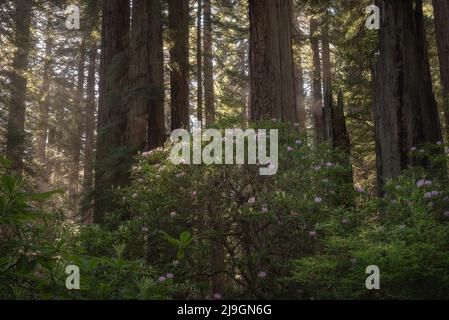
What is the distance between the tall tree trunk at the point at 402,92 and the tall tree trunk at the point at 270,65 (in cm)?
136

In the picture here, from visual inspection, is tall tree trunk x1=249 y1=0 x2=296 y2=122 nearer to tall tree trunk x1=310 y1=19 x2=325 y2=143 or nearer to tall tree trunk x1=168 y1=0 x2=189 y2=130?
tall tree trunk x1=168 y1=0 x2=189 y2=130

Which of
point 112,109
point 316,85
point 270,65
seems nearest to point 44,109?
point 316,85

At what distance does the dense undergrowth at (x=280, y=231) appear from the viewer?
4461mm

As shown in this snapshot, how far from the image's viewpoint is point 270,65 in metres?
7.98

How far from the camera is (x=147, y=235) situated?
6262 mm

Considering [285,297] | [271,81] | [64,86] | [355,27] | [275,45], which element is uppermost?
[64,86]

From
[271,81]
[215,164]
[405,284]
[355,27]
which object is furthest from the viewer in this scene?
[355,27]

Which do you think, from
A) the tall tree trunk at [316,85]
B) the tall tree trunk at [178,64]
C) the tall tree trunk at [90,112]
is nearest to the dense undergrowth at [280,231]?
the tall tree trunk at [178,64]

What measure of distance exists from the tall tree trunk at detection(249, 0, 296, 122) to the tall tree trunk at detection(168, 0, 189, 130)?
4.15 meters

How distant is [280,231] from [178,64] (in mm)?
7112

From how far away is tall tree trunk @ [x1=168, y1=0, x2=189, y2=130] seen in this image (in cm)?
1207

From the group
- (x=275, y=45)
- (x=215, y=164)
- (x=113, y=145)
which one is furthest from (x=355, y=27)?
(x=215, y=164)

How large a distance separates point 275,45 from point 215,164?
2742 millimetres
